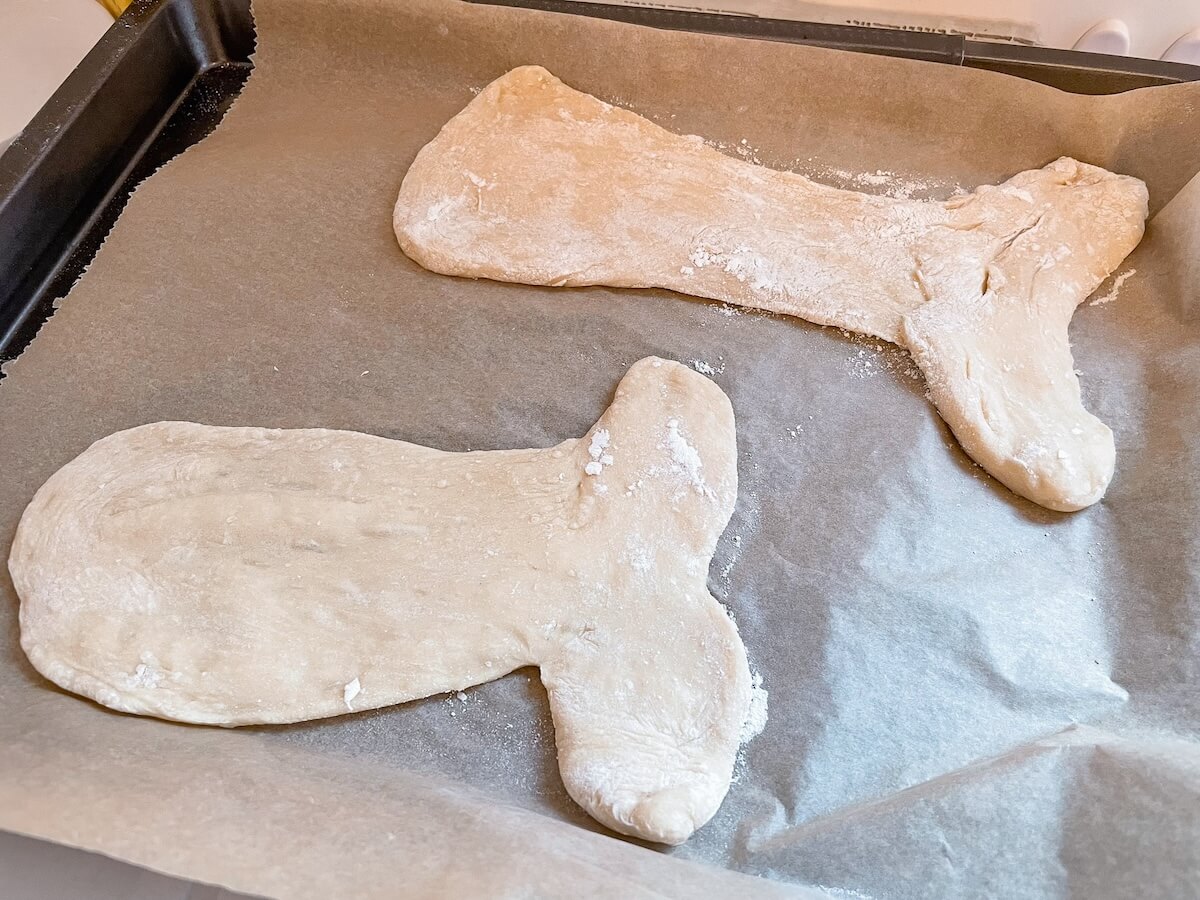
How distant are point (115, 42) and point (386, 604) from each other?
1.32 metres

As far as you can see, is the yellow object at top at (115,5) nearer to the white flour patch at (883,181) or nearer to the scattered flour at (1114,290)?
the white flour patch at (883,181)

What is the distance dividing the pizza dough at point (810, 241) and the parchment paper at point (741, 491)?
55mm

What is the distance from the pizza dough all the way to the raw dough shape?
1.19ft

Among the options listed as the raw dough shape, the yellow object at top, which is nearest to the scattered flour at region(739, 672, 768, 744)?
the raw dough shape

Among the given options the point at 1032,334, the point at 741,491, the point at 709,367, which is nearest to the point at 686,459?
the point at 741,491

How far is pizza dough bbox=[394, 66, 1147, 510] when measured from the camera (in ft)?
4.79

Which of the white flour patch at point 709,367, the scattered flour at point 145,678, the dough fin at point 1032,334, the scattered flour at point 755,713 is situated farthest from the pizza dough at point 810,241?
the scattered flour at point 145,678

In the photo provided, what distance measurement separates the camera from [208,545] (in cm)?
127

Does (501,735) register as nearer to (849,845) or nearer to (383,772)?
(383,772)

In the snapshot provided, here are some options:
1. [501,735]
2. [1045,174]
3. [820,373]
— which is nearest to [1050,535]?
[820,373]

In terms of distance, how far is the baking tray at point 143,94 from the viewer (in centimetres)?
158

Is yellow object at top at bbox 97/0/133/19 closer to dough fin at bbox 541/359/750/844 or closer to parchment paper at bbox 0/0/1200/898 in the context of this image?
parchment paper at bbox 0/0/1200/898

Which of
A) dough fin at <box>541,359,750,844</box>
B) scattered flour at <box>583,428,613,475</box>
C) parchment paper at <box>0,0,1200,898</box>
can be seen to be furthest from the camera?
scattered flour at <box>583,428,613,475</box>

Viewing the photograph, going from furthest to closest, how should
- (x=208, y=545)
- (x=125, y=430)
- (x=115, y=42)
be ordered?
(x=115, y=42), (x=125, y=430), (x=208, y=545)
